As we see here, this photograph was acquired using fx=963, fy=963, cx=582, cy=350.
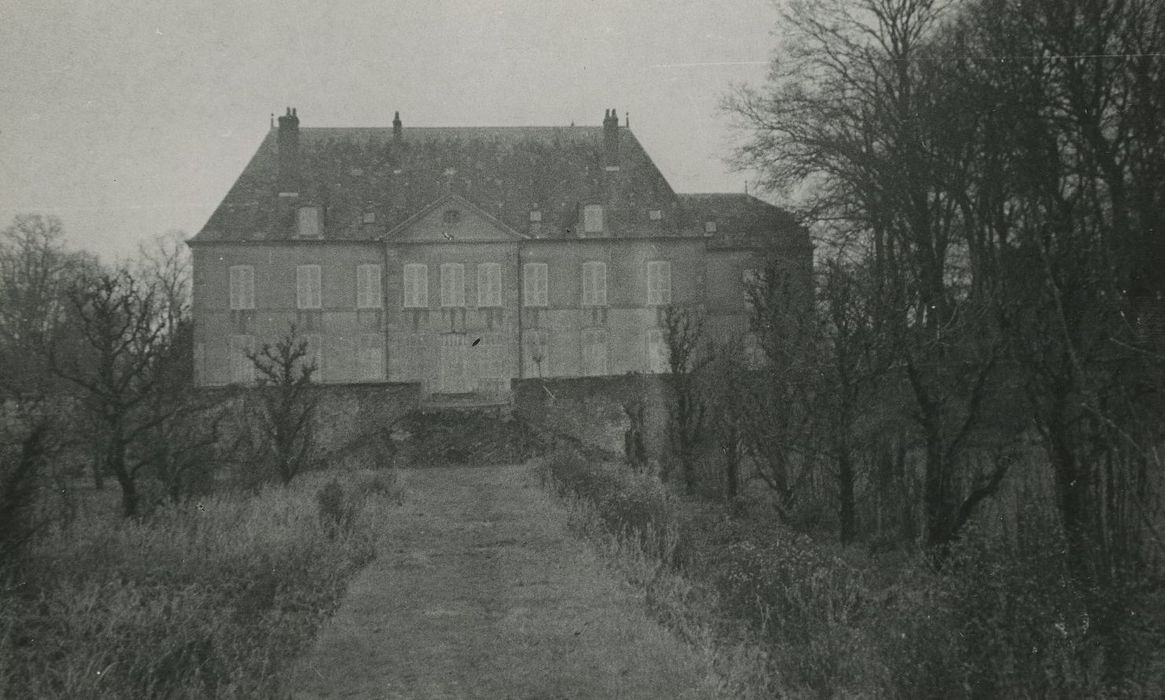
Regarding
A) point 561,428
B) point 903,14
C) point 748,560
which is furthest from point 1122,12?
point 561,428

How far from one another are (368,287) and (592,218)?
8.28m

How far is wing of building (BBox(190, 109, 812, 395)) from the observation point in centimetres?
3347

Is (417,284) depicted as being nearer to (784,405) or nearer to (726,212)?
(726,212)

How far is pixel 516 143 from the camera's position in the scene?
36.8 m

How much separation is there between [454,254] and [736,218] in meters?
12.0

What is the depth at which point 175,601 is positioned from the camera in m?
6.80

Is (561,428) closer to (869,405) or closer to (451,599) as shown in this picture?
(869,405)

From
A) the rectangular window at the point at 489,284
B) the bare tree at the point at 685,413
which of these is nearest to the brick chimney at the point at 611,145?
the rectangular window at the point at 489,284

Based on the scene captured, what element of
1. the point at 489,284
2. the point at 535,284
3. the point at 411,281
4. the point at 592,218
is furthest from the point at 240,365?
the point at 592,218

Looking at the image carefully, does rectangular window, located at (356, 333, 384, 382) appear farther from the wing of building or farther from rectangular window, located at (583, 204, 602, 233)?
rectangular window, located at (583, 204, 602, 233)

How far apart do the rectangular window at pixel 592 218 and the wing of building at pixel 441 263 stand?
0.07 metres

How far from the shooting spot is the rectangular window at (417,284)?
33.7 meters

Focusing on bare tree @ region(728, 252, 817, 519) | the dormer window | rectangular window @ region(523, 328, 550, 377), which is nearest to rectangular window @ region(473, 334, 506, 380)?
rectangular window @ region(523, 328, 550, 377)

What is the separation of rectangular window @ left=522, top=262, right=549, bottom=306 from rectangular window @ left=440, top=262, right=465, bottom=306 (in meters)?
2.18
